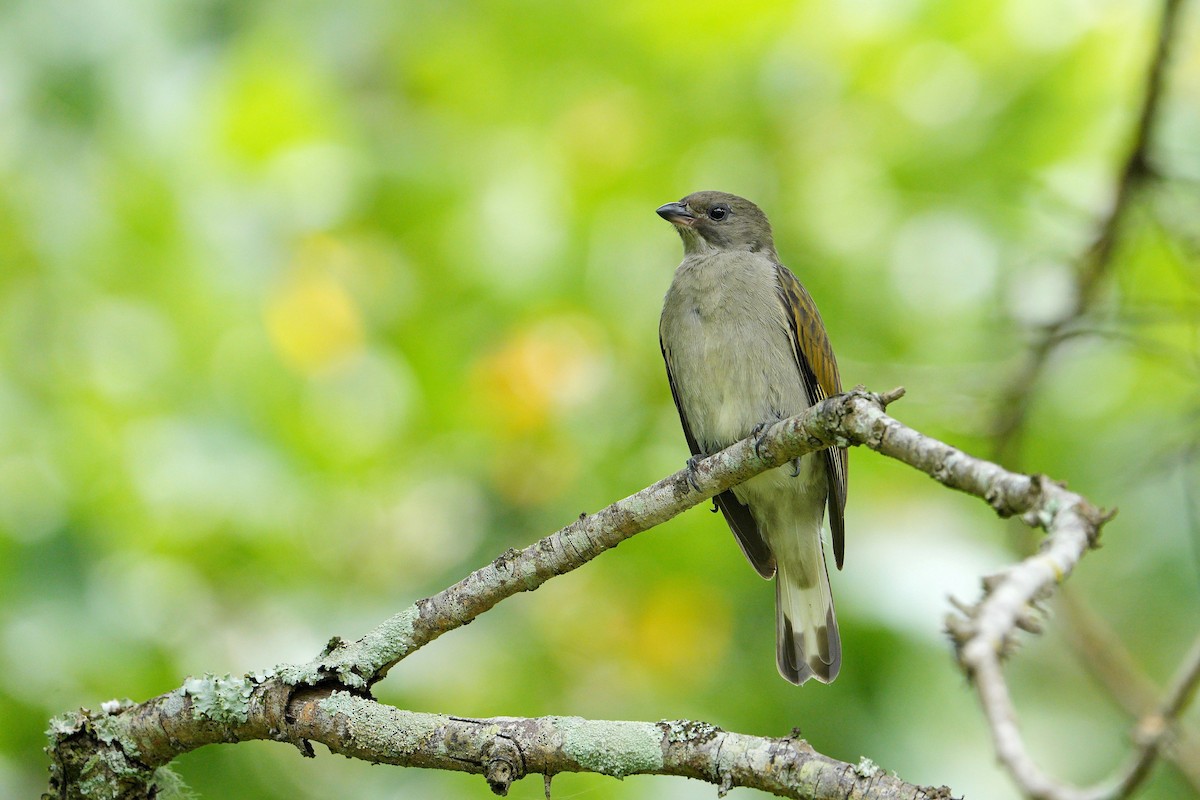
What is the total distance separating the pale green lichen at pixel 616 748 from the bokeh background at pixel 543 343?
1.81 m

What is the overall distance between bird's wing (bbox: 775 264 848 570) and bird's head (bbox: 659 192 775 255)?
53 cm

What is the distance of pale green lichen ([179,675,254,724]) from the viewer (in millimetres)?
2762

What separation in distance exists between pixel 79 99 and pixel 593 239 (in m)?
2.25

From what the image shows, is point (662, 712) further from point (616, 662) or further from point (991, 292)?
point (991, 292)

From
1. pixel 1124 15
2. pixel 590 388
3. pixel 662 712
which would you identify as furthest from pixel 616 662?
pixel 1124 15

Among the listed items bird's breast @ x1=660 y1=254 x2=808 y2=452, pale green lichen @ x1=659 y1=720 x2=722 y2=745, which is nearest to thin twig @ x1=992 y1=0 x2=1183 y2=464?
bird's breast @ x1=660 y1=254 x2=808 y2=452

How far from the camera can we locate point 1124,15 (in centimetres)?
577

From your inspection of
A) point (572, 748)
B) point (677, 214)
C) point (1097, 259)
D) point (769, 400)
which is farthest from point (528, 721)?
point (1097, 259)

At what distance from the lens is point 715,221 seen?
5.43 metres

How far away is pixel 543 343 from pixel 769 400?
115cm

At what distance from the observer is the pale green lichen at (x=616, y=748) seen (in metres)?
2.47

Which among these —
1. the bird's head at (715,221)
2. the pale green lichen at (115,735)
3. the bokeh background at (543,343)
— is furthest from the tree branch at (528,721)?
the bird's head at (715,221)

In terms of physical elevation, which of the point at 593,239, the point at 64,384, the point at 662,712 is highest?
the point at 593,239

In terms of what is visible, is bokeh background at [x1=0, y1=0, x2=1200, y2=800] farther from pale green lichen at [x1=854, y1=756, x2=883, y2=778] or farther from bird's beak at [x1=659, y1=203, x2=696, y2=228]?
pale green lichen at [x1=854, y1=756, x2=883, y2=778]
